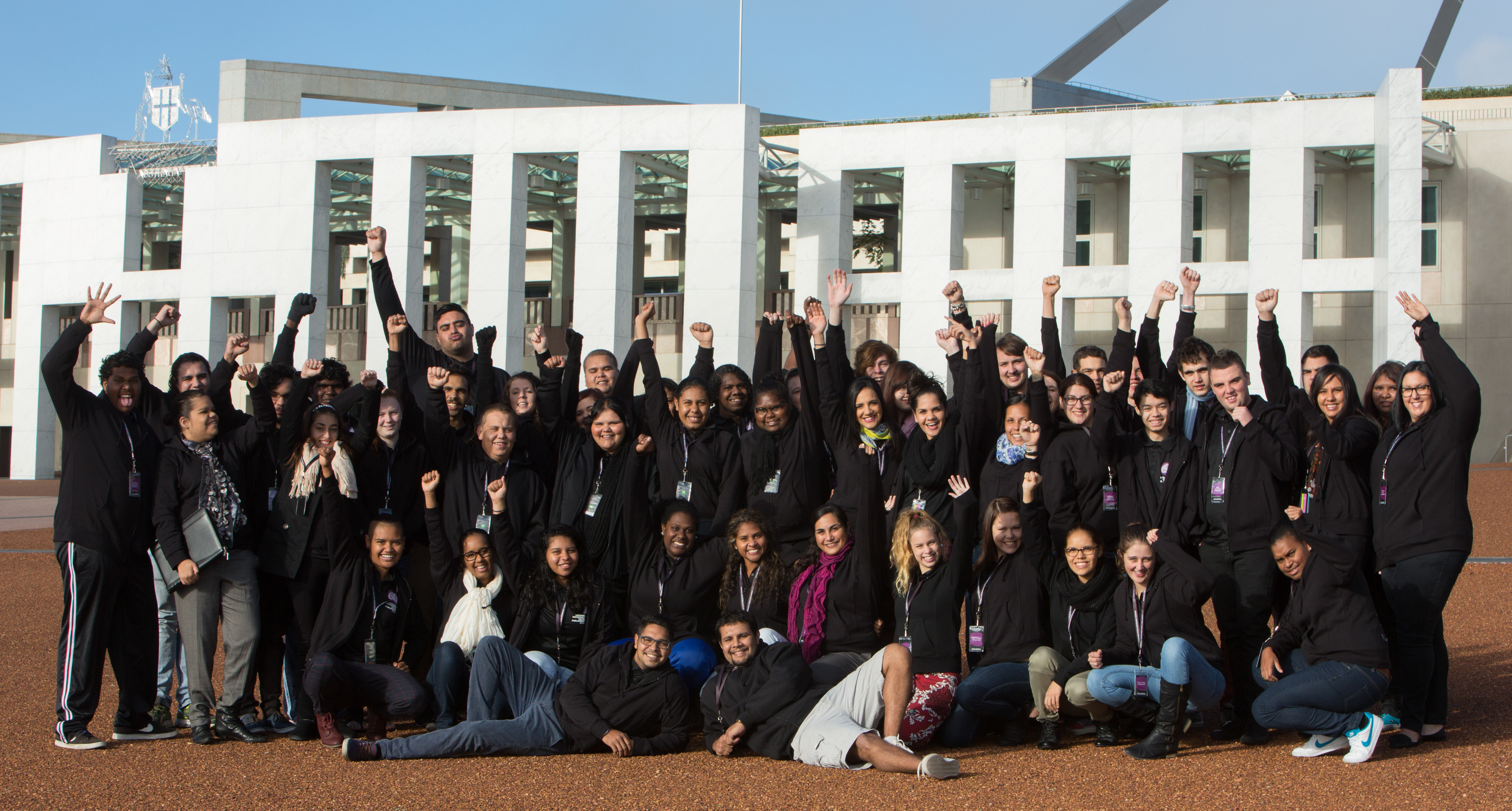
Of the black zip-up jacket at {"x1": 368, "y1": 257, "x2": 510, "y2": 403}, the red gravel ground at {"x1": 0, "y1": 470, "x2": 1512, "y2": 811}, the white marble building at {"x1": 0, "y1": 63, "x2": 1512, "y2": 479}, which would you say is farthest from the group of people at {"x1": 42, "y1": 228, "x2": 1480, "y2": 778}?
the white marble building at {"x1": 0, "y1": 63, "x2": 1512, "y2": 479}

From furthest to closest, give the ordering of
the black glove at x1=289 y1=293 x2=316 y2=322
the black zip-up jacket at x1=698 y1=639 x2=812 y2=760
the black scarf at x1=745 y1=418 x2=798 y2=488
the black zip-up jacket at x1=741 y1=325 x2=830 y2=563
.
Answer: the black glove at x1=289 y1=293 x2=316 y2=322 < the black scarf at x1=745 y1=418 x2=798 y2=488 < the black zip-up jacket at x1=741 y1=325 x2=830 y2=563 < the black zip-up jacket at x1=698 y1=639 x2=812 y2=760

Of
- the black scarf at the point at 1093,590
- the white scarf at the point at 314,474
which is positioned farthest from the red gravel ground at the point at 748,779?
the white scarf at the point at 314,474

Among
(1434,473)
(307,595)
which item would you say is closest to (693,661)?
(307,595)

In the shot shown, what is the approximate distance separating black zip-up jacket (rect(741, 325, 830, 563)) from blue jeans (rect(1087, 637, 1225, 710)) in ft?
6.35

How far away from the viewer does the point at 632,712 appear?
21.5 feet

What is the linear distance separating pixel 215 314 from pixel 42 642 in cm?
1799

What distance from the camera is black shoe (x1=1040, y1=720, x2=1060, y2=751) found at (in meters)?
6.42

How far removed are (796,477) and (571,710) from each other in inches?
76.2

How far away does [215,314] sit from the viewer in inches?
1054

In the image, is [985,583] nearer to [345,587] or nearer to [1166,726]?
[1166,726]

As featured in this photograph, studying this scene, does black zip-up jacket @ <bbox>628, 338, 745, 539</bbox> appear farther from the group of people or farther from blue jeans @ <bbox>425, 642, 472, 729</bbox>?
blue jeans @ <bbox>425, 642, 472, 729</bbox>

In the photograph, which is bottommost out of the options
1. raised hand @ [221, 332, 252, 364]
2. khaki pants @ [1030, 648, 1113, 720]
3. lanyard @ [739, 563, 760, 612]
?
khaki pants @ [1030, 648, 1113, 720]

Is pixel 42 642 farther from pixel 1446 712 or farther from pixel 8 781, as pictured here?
pixel 1446 712

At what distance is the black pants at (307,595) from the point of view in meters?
7.03
